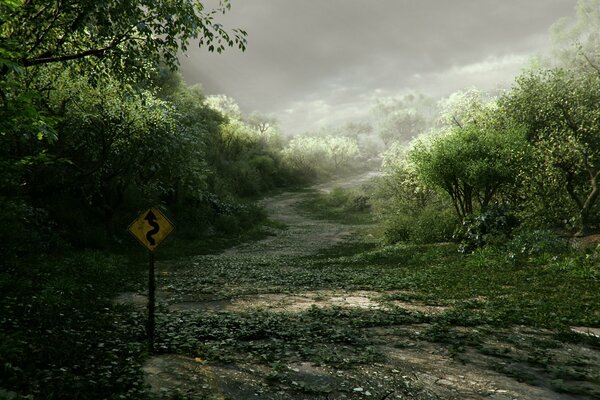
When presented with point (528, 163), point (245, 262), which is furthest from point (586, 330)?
point (245, 262)

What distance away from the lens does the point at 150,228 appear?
8.72 meters

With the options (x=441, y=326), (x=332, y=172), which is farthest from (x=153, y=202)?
(x=332, y=172)

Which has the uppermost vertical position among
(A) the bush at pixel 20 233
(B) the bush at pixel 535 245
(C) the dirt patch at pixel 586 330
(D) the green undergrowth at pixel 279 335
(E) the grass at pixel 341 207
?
(E) the grass at pixel 341 207

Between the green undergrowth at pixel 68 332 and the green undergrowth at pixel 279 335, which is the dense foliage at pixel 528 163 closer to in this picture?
the green undergrowth at pixel 279 335

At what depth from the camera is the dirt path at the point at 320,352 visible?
7.31 m

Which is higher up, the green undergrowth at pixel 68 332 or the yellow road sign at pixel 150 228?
the yellow road sign at pixel 150 228

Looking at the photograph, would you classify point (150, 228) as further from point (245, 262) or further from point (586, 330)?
point (245, 262)

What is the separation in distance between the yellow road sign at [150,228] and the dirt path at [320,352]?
246 centimetres

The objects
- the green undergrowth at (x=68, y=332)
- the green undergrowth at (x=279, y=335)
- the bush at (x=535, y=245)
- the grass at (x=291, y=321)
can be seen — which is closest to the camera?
the green undergrowth at (x=68, y=332)

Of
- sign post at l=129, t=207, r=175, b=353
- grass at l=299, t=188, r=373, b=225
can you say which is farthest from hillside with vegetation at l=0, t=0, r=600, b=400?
grass at l=299, t=188, r=373, b=225

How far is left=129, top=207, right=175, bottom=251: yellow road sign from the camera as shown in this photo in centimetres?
860

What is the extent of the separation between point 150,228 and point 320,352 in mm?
4682

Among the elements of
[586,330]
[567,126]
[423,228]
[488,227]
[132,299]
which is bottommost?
[586,330]

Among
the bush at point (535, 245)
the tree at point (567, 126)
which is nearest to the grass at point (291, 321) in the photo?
the bush at point (535, 245)
